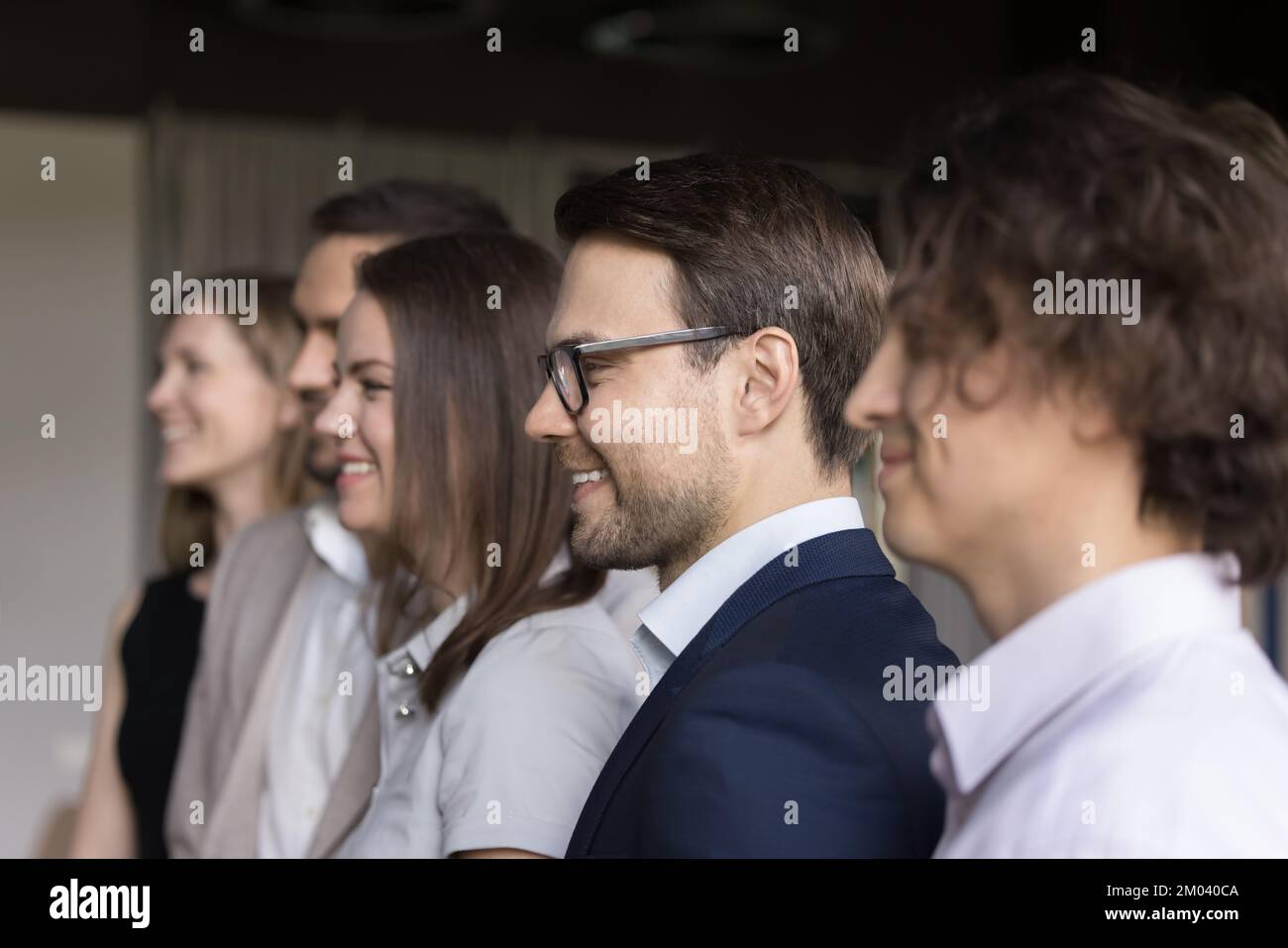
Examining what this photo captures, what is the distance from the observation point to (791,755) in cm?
108

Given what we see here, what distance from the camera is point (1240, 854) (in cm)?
81

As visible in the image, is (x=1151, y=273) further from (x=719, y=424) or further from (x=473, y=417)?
(x=473, y=417)

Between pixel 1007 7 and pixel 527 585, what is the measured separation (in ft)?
16.1

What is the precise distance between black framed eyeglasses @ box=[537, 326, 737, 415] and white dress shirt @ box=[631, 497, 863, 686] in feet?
0.65

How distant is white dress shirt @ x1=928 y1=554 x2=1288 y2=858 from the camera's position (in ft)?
2.64

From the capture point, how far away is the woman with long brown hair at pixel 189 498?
2939 millimetres

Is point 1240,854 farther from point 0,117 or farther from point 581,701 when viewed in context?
point 0,117

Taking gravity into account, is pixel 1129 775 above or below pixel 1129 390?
below

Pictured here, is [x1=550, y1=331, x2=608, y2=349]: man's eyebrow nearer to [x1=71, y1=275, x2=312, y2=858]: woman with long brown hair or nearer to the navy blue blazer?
the navy blue blazer

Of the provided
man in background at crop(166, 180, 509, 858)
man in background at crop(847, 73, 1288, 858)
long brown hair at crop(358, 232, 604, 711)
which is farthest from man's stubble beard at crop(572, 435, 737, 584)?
man in background at crop(166, 180, 509, 858)

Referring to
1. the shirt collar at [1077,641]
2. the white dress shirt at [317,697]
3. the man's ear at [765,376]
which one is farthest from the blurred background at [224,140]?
the shirt collar at [1077,641]

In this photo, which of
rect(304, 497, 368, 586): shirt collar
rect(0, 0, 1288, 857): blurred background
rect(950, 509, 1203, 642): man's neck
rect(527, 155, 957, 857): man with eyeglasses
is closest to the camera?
rect(950, 509, 1203, 642): man's neck

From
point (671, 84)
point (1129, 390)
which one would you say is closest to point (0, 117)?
point (671, 84)

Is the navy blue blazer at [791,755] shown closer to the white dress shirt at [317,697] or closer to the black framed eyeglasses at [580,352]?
the black framed eyeglasses at [580,352]
